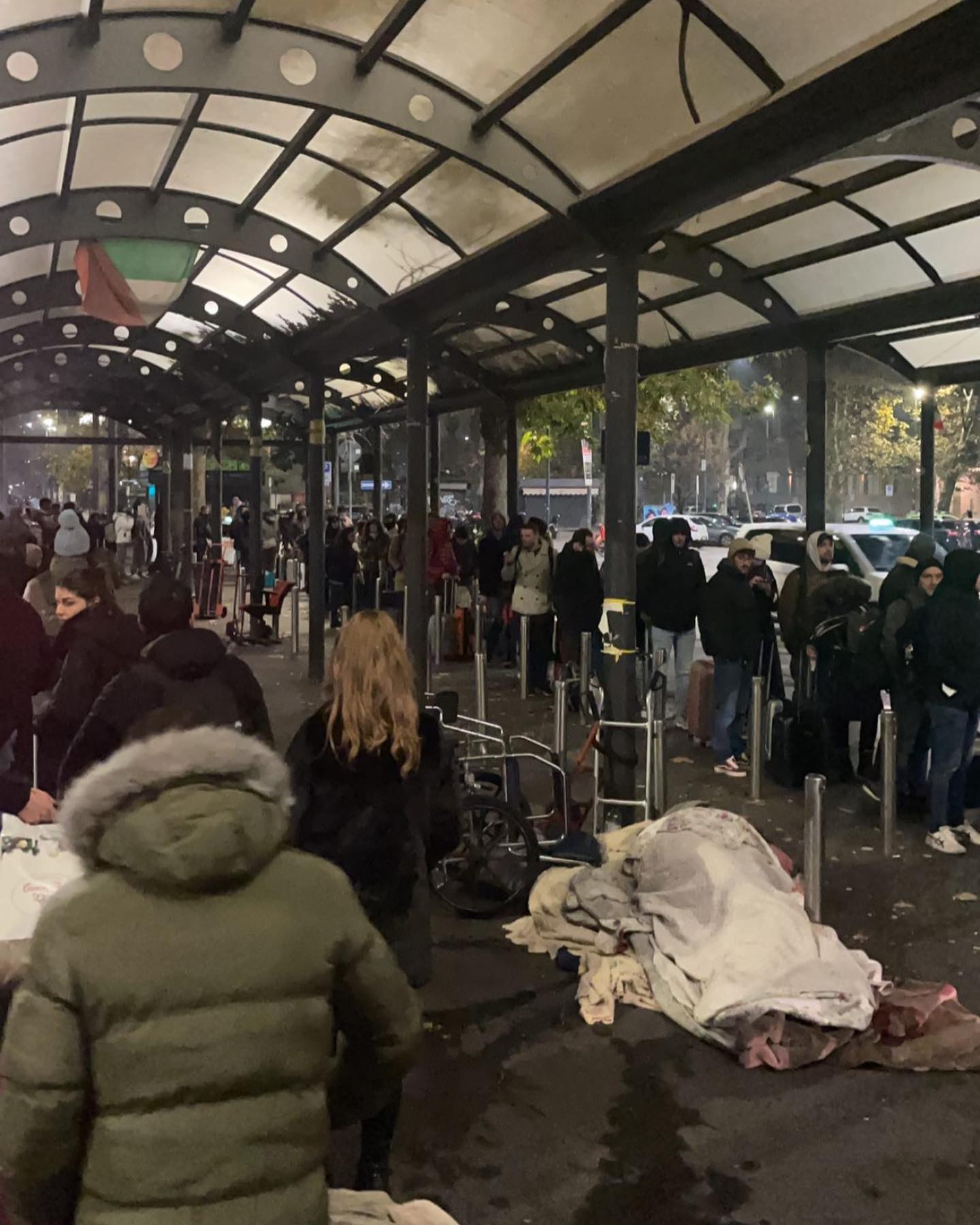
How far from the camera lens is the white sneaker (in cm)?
789

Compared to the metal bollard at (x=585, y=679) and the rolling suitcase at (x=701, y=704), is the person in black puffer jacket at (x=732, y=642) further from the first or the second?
the metal bollard at (x=585, y=679)

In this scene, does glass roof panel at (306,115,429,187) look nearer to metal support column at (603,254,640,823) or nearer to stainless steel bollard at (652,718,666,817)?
metal support column at (603,254,640,823)

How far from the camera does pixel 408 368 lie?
12.2 metres

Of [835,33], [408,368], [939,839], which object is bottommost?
[939,839]

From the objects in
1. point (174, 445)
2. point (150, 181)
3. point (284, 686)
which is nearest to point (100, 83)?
point (150, 181)

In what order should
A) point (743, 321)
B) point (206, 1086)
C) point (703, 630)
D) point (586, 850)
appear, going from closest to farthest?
1. point (206, 1086)
2. point (586, 850)
3. point (703, 630)
4. point (743, 321)

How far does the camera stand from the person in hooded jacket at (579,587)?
41.7 ft

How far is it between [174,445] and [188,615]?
80.5ft

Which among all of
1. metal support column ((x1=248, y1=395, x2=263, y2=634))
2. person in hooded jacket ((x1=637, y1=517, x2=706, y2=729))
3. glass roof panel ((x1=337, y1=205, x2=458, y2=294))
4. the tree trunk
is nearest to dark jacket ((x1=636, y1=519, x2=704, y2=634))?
person in hooded jacket ((x1=637, y1=517, x2=706, y2=729))

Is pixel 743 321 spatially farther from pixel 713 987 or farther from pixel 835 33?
pixel 713 987

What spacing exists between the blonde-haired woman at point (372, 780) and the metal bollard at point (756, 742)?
17.6ft

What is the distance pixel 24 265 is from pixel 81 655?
10076 mm

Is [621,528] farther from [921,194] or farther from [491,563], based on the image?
[491,563]

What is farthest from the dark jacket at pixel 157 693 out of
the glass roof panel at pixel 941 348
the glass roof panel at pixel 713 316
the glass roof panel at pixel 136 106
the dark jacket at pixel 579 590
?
the glass roof panel at pixel 941 348
